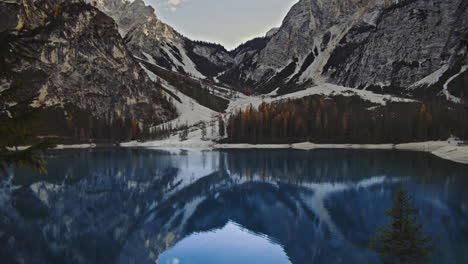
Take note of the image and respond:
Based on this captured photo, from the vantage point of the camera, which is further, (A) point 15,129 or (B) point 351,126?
(B) point 351,126


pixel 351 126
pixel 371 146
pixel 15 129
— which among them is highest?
pixel 351 126

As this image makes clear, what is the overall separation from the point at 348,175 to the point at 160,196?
40.0 m

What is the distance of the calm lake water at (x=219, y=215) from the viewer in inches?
1200

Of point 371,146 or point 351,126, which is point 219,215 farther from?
point 351,126

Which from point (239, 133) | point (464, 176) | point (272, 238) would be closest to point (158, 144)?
point (239, 133)

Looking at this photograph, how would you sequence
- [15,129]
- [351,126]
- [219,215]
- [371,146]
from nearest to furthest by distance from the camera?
1. [15,129]
2. [219,215]
3. [371,146]
4. [351,126]

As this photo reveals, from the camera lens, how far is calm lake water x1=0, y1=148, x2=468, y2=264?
3047 cm

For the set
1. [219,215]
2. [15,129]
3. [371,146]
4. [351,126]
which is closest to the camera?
[15,129]

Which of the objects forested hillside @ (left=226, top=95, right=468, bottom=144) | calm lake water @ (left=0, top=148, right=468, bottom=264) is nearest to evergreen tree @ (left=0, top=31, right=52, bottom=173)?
calm lake water @ (left=0, top=148, right=468, bottom=264)

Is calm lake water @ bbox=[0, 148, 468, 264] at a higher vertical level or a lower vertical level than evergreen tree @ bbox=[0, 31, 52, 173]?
lower

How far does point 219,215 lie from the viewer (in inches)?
1796

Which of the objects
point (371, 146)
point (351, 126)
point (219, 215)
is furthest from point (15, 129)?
point (351, 126)

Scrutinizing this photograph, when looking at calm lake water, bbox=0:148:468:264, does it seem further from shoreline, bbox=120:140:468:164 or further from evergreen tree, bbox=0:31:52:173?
shoreline, bbox=120:140:468:164

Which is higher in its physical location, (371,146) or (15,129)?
(15,129)
